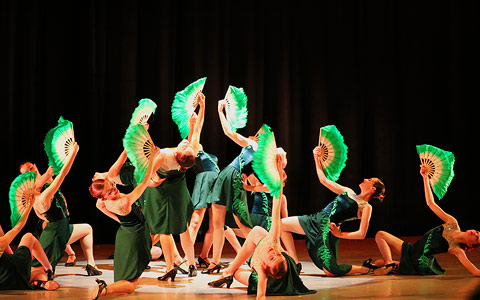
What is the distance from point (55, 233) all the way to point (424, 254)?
117 inches

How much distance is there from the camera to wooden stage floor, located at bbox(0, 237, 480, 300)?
13.5 feet

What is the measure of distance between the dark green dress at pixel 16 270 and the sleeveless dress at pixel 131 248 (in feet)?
2.25

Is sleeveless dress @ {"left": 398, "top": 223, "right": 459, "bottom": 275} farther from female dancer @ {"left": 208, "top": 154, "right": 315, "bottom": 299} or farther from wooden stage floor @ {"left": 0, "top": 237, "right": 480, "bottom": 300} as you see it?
female dancer @ {"left": 208, "top": 154, "right": 315, "bottom": 299}

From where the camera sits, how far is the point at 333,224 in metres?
4.95

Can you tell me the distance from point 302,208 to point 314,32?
224cm

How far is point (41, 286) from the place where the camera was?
171 inches

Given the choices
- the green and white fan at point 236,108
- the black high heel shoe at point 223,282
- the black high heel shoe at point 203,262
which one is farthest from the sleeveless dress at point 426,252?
the green and white fan at point 236,108

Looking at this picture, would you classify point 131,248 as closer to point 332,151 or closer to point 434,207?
point 332,151

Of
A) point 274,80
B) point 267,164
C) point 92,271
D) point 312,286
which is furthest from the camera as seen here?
point 274,80

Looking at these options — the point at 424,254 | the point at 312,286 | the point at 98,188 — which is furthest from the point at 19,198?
the point at 424,254

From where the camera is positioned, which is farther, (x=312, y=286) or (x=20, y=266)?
(x=312, y=286)

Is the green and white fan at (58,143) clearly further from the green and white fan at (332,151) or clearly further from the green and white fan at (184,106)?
the green and white fan at (332,151)

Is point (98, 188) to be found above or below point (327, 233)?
above

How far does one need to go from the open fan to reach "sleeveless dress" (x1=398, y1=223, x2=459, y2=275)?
0.32 metres
